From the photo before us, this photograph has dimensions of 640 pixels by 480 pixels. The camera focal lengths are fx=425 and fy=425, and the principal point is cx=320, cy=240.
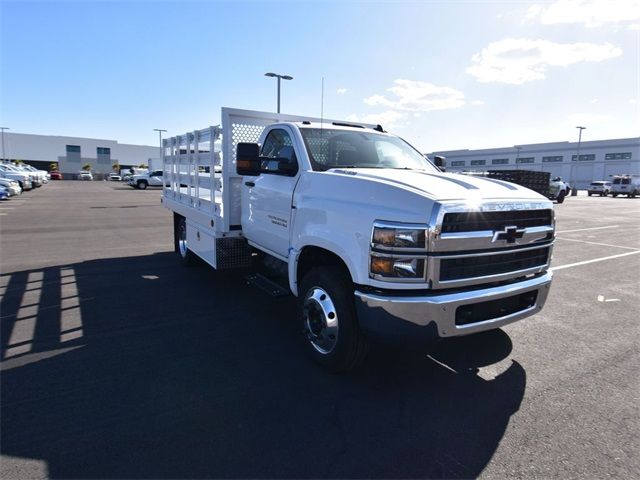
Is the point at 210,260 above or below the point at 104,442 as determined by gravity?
above

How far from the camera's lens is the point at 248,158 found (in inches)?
161

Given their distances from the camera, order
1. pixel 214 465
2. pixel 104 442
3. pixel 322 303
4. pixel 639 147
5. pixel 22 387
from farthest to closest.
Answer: pixel 639 147
pixel 322 303
pixel 22 387
pixel 104 442
pixel 214 465

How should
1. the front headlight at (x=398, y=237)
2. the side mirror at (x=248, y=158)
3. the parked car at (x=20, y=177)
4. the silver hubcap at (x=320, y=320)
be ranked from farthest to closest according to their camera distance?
the parked car at (x=20, y=177)
the side mirror at (x=248, y=158)
the silver hubcap at (x=320, y=320)
the front headlight at (x=398, y=237)

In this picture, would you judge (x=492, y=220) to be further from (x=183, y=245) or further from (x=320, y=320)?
(x=183, y=245)

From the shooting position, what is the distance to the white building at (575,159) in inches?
2781

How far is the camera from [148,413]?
3.05 metres

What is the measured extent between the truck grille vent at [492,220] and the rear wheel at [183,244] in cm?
527

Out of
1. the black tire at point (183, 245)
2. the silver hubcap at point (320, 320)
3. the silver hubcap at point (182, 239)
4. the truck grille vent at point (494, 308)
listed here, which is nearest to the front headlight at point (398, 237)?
the truck grille vent at point (494, 308)

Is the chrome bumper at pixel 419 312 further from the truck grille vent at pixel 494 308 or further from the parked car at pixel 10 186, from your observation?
the parked car at pixel 10 186

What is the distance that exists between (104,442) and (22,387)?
1.19 meters

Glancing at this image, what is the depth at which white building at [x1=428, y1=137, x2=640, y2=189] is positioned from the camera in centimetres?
7062

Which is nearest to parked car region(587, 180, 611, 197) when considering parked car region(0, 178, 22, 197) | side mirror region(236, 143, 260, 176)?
side mirror region(236, 143, 260, 176)

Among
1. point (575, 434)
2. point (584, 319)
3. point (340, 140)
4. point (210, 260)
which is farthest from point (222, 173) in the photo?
point (584, 319)

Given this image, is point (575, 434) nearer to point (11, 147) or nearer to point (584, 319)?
point (584, 319)
